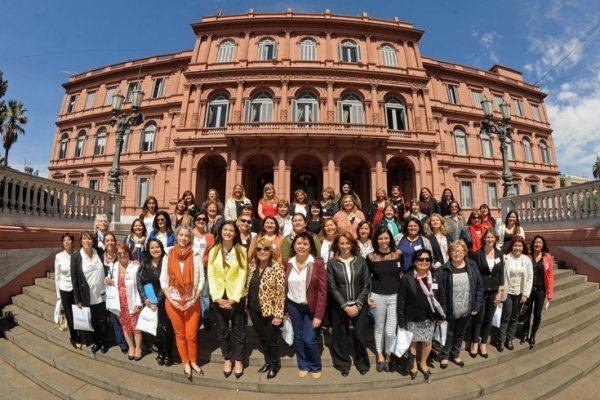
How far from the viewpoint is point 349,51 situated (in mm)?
19906

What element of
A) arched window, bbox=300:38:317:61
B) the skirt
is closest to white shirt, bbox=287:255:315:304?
the skirt

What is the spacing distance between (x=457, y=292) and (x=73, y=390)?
538 centimetres

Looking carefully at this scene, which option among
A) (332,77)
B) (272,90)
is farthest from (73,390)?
(332,77)

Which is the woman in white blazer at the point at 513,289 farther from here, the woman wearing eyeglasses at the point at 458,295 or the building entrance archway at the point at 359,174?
the building entrance archway at the point at 359,174

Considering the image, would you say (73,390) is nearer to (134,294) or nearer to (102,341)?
(102,341)

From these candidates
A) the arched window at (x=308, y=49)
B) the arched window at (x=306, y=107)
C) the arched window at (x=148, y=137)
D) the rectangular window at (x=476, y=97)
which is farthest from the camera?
the rectangular window at (x=476, y=97)

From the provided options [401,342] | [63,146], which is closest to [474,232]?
[401,342]

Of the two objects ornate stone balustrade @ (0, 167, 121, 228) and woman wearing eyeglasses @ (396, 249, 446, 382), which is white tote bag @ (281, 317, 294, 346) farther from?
ornate stone balustrade @ (0, 167, 121, 228)

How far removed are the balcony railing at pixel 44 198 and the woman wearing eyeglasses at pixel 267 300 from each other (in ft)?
21.6

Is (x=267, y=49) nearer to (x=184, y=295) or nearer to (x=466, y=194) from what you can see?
(x=466, y=194)

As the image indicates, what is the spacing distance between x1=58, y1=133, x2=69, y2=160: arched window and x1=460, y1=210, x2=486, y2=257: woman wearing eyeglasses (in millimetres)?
29553

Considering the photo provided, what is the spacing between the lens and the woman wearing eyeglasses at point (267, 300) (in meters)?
3.56

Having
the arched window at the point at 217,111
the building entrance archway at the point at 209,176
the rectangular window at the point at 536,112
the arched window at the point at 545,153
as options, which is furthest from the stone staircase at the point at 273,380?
the rectangular window at the point at 536,112

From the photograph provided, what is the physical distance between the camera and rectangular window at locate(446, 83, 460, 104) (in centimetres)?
2241
